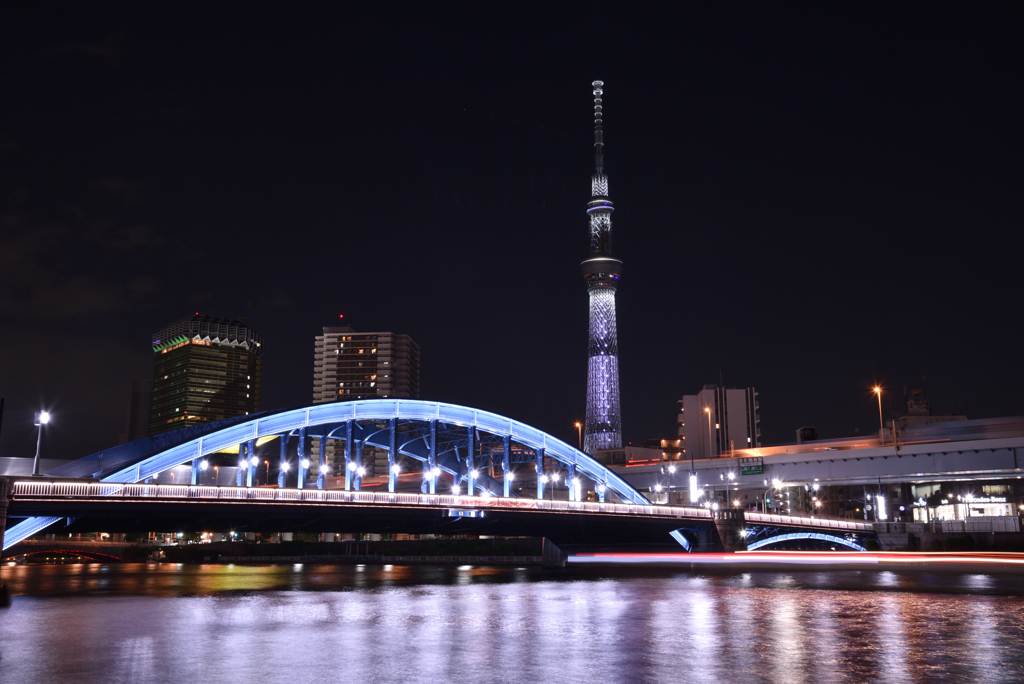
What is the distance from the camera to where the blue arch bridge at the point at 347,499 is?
2248 inches

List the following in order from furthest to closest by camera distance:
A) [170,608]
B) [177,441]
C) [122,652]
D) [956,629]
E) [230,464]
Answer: [230,464]
[177,441]
[170,608]
[956,629]
[122,652]

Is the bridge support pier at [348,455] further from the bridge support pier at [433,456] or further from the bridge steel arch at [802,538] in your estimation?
the bridge steel arch at [802,538]

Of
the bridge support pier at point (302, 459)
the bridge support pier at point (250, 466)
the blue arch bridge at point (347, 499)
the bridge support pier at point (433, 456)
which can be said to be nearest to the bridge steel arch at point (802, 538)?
the blue arch bridge at point (347, 499)

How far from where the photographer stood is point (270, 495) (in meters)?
62.2

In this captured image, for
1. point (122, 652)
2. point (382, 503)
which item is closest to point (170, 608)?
point (122, 652)

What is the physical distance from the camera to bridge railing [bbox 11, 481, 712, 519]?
52.9 metres

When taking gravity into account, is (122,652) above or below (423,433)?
below

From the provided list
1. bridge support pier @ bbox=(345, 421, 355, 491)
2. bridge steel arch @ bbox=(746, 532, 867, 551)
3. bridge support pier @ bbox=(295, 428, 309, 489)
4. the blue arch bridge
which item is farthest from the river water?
bridge steel arch @ bbox=(746, 532, 867, 551)

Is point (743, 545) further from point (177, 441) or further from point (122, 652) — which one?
point (122, 652)

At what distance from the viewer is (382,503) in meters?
68.4

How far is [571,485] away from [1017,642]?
74125mm

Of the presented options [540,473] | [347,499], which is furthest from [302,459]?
[540,473]

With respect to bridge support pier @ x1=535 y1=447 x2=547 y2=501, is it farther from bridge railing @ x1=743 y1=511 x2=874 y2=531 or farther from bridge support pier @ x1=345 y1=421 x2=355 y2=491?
bridge support pier @ x1=345 y1=421 x2=355 y2=491

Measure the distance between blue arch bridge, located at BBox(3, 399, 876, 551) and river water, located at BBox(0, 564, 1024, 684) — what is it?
6071 millimetres
